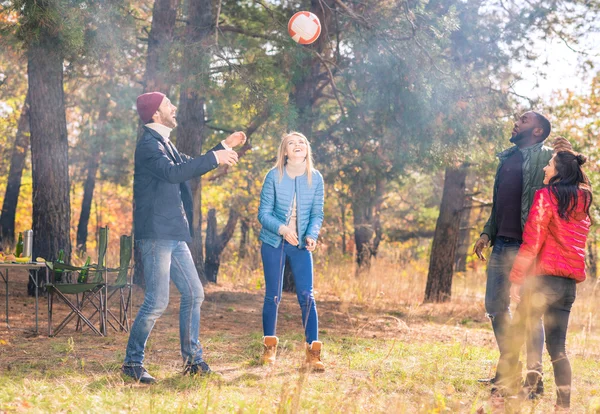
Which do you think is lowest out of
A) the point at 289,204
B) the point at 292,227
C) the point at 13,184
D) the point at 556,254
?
the point at 556,254

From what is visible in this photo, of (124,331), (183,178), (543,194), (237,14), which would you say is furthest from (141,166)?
(237,14)

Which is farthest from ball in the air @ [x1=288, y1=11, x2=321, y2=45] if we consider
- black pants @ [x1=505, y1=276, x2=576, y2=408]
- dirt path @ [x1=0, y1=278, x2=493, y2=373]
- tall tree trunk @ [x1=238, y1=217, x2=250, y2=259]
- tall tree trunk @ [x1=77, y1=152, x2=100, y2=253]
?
tall tree trunk @ [x1=77, y1=152, x2=100, y2=253]

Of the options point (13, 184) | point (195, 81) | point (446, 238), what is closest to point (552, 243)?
point (195, 81)

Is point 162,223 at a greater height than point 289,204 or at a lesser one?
lesser

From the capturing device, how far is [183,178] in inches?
175

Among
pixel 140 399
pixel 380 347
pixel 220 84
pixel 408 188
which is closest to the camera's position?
pixel 140 399

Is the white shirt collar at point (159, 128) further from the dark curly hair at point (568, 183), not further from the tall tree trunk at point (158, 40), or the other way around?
the tall tree trunk at point (158, 40)

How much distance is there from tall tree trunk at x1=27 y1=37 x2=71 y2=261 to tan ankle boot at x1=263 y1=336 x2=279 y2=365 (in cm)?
508

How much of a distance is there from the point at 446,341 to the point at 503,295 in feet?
10.4

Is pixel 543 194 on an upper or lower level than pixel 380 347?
upper

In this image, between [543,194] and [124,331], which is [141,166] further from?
[124,331]

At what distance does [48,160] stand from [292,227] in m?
5.37

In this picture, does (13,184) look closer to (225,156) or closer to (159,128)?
(159,128)

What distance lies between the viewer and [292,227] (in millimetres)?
5227
